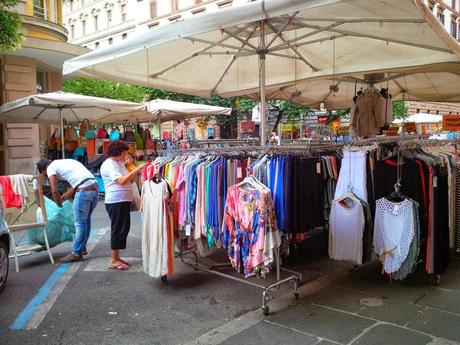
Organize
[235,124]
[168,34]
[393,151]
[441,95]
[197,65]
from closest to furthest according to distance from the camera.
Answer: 1. [168,34]
2. [393,151]
3. [197,65]
4. [441,95]
5. [235,124]

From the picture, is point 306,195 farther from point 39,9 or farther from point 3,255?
point 39,9

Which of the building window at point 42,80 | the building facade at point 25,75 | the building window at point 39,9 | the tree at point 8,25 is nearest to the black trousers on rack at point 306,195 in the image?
the tree at point 8,25

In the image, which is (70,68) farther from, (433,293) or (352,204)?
(433,293)

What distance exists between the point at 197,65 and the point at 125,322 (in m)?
4.58

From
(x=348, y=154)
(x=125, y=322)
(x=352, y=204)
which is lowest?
(x=125, y=322)

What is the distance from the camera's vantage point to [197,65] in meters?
7.43

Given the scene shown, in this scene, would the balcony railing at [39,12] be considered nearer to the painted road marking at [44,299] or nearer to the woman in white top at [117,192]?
the woman in white top at [117,192]

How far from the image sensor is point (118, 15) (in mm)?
51906

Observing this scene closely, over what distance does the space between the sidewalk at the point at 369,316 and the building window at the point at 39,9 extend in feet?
52.9

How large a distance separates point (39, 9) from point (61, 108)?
7.86 m

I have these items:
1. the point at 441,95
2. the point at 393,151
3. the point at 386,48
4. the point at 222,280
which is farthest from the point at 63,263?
the point at 441,95

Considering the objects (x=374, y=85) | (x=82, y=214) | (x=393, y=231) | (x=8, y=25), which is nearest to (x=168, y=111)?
(x=8, y=25)

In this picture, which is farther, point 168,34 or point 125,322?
point 168,34

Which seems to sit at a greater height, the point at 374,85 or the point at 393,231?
the point at 374,85
